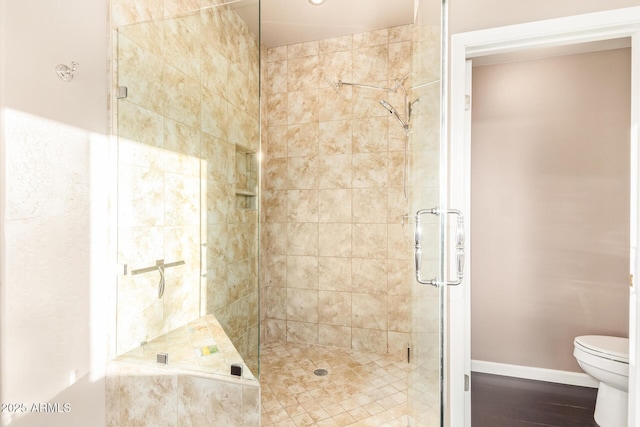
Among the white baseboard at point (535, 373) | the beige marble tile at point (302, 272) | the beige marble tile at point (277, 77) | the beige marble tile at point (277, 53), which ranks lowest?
the white baseboard at point (535, 373)

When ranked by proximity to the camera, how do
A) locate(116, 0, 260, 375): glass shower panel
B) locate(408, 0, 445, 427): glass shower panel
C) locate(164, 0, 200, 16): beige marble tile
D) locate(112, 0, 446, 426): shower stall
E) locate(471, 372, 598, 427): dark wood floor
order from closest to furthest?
1. locate(408, 0, 445, 427): glass shower panel
2. locate(112, 0, 446, 426): shower stall
3. locate(116, 0, 260, 375): glass shower panel
4. locate(164, 0, 200, 16): beige marble tile
5. locate(471, 372, 598, 427): dark wood floor

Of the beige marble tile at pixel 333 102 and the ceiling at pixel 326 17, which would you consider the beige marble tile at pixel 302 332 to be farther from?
the ceiling at pixel 326 17

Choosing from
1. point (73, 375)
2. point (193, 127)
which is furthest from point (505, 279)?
point (73, 375)

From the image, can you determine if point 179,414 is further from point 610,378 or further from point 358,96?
point 358,96

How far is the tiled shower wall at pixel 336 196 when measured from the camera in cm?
284

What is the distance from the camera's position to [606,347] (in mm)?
2109

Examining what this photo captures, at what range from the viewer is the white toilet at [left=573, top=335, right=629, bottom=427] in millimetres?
1893

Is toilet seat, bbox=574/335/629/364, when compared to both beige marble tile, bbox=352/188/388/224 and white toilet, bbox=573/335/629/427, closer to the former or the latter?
white toilet, bbox=573/335/629/427

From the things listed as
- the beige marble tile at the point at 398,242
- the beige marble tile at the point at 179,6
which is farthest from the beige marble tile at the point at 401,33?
the beige marble tile at the point at 179,6

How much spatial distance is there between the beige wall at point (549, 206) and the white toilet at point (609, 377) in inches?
19.8

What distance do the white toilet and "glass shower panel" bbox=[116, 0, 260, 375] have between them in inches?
76.5

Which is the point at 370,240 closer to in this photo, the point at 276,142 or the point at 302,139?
the point at 302,139

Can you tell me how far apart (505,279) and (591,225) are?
2.29 feet

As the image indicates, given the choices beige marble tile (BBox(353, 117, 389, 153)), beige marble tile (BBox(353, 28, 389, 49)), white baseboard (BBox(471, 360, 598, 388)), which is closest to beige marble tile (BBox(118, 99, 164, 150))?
beige marble tile (BBox(353, 117, 389, 153))
